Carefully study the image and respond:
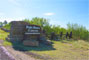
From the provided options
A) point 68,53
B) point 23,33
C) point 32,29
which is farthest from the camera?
point 32,29

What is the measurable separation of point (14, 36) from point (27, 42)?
6.93 ft

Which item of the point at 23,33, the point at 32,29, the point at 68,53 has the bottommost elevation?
the point at 68,53

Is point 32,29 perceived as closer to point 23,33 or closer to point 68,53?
point 23,33

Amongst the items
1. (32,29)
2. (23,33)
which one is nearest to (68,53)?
(32,29)

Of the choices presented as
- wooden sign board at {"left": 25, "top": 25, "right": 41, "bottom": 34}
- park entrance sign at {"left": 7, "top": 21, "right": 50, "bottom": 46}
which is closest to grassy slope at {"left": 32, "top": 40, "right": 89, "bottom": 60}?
park entrance sign at {"left": 7, "top": 21, "right": 50, "bottom": 46}

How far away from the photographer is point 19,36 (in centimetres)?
923

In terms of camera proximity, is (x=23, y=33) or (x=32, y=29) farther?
(x=32, y=29)

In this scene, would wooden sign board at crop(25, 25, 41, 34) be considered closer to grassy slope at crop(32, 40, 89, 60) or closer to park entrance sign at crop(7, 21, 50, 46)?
park entrance sign at crop(7, 21, 50, 46)

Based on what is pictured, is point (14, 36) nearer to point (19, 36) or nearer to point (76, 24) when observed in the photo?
point (19, 36)

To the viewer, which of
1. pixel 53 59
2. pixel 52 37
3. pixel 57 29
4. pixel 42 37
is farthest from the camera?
pixel 57 29

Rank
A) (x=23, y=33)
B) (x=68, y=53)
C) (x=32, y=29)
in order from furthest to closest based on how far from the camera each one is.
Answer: (x=32, y=29)
(x=23, y=33)
(x=68, y=53)

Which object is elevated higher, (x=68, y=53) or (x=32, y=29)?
(x=32, y=29)

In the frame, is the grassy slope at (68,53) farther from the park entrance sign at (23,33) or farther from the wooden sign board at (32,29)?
the wooden sign board at (32,29)

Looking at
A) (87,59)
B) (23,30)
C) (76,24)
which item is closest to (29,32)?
(23,30)
